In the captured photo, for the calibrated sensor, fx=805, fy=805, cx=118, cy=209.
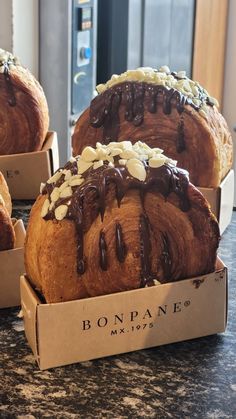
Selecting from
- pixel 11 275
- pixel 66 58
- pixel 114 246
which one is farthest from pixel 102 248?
pixel 66 58

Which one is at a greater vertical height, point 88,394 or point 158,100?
point 158,100

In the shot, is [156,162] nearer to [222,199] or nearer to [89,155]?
[89,155]

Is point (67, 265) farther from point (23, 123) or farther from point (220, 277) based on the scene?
point (23, 123)

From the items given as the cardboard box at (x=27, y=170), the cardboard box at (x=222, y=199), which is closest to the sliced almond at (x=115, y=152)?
the cardboard box at (x=222, y=199)

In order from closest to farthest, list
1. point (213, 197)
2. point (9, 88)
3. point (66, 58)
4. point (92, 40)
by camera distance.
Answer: point (213, 197)
point (9, 88)
point (66, 58)
point (92, 40)

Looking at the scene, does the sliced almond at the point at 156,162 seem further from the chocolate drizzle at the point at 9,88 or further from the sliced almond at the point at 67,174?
the chocolate drizzle at the point at 9,88

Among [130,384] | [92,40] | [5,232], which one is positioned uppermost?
[92,40]

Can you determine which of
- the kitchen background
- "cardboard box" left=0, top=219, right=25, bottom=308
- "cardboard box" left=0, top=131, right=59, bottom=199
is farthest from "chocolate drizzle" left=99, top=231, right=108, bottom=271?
the kitchen background

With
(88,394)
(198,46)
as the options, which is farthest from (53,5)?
(88,394)
